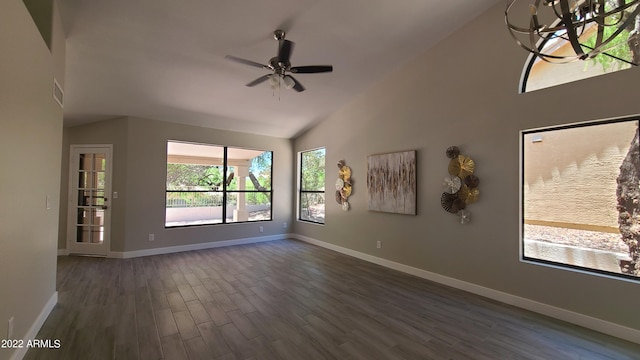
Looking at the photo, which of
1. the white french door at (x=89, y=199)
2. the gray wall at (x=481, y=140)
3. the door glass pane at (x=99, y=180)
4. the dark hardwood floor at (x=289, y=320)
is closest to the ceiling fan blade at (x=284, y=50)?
the gray wall at (x=481, y=140)

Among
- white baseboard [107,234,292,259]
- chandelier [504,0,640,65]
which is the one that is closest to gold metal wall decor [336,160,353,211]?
white baseboard [107,234,292,259]

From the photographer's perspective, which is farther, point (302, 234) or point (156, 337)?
point (302, 234)

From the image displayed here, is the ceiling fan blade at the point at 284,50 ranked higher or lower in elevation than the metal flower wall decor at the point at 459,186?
higher

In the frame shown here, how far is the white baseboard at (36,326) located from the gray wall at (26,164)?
0.16ft

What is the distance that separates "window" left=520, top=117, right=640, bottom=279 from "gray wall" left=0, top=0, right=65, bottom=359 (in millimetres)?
4653

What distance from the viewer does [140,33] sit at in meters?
3.11

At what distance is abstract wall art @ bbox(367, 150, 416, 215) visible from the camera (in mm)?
4320

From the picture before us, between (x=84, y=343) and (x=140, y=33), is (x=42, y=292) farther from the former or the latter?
(x=140, y=33)

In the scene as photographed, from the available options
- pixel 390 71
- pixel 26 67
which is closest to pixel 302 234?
pixel 390 71

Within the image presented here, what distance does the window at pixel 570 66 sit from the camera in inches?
105

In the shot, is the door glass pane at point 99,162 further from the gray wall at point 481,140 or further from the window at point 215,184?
the gray wall at point 481,140

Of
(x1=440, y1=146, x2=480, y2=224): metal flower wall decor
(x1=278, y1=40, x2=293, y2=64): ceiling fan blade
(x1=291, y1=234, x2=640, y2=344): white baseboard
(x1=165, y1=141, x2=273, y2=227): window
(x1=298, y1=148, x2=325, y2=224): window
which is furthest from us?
(x1=298, y1=148, x2=325, y2=224): window

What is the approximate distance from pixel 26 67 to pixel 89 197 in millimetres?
3970

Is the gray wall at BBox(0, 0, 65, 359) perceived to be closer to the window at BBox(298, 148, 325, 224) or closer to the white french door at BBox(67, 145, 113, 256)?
the white french door at BBox(67, 145, 113, 256)
